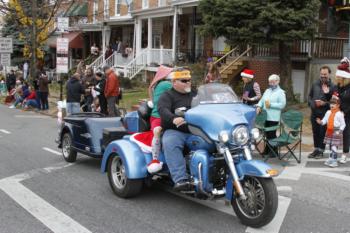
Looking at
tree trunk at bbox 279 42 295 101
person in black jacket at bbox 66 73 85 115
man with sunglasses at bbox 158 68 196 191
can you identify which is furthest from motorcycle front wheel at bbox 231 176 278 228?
tree trunk at bbox 279 42 295 101

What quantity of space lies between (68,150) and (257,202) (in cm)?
486

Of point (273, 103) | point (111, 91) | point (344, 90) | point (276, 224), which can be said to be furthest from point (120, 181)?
point (111, 91)

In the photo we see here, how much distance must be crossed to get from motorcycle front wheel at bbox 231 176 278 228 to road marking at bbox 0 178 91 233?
5.55ft

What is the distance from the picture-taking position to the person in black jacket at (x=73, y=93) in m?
14.5

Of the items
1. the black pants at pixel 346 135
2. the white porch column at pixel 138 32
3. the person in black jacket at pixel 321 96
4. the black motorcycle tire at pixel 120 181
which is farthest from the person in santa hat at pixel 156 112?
the white porch column at pixel 138 32

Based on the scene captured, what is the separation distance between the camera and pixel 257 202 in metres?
5.31

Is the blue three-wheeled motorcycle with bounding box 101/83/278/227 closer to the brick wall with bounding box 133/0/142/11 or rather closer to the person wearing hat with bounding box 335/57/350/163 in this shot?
the person wearing hat with bounding box 335/57/350/163

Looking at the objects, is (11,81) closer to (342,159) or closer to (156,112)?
(342,159)

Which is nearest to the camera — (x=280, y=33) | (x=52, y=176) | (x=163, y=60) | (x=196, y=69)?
(x=52, y=176)

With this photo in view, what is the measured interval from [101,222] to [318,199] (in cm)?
298

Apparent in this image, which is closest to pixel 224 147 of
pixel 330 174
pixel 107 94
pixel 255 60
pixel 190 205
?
pixel 190 205

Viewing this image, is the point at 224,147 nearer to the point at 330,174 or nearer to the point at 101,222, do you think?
the point at 101,222

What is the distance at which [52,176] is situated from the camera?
314 inches

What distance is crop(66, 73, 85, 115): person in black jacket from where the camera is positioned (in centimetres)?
1446
